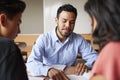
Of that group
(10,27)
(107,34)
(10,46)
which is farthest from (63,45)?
(107,34)

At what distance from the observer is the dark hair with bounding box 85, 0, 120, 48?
77cm

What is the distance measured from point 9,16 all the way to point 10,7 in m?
0.05

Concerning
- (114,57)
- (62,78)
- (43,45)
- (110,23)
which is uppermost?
(110,23)

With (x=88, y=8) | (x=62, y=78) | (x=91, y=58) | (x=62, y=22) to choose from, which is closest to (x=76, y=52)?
(x=91, y=58)

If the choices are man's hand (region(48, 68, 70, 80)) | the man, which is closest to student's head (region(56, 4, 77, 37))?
the man

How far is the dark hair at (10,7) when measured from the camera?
3.72 feet

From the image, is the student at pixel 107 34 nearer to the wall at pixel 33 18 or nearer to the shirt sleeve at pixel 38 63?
the shirt sleeve at pixel 38 63

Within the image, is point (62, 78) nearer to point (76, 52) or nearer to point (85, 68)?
point (85, 68)

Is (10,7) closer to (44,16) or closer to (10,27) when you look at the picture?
(10,27)

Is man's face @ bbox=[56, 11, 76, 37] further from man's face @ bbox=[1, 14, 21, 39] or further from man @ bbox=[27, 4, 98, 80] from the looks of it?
man's face @ bbox=[1, 14, 21, 39]

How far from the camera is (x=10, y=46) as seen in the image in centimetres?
104

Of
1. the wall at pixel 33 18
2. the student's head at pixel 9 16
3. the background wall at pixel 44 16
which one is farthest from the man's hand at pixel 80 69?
the wall at pixel 33 18

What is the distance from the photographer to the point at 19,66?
106 centimetres

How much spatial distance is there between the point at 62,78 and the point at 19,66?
72 cm
